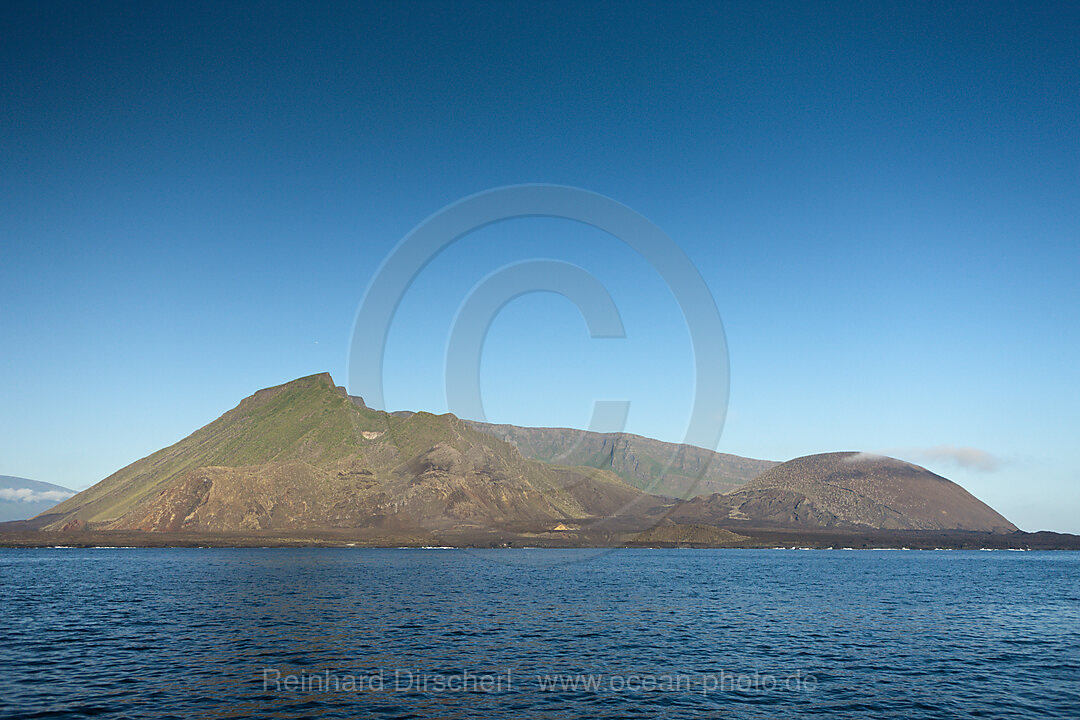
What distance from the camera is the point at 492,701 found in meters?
35.1

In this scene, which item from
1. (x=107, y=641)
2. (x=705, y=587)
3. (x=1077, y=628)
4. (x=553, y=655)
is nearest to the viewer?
(x=553, y=655)

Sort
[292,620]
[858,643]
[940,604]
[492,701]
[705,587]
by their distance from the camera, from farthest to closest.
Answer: [705,587], [940,604], [292,620], [858,643], [492,701]

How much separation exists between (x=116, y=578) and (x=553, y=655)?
3990 inches

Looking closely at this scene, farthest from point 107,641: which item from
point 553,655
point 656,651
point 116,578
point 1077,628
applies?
point 1077,628

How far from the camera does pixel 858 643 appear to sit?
181ft

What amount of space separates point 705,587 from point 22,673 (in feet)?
297

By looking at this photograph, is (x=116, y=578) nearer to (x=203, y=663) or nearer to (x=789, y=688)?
(x=203, y=663)

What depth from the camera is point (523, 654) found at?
47.6 meters

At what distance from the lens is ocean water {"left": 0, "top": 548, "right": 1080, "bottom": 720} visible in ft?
115

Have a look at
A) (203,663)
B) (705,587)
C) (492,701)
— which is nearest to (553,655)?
(492,701)

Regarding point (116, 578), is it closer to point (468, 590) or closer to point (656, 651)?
point (468, 590)

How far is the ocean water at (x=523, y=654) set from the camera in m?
35.1

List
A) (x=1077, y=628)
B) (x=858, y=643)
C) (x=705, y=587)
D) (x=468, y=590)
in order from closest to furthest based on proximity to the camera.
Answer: (x=858, y=643) < (x=1077, y=628) < (x=468, y=590) < (x=705, y=587)

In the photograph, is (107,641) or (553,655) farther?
(107,641)
